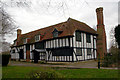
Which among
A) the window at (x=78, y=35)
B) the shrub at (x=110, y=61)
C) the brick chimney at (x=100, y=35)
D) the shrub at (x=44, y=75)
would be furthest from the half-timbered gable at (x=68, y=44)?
the shrub at (x=44, y=75)

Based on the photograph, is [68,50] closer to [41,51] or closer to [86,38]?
[86,38]

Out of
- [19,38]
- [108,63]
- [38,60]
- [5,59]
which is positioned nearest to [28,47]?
[38,60]

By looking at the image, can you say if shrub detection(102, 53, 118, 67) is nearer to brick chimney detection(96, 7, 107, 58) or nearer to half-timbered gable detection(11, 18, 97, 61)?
half-timbered gable detection(11, 18, 97, 61)

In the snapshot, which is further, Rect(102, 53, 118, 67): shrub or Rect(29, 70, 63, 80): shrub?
Rect(102, 53, 118, 67): shrub

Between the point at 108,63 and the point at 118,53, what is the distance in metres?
1.72

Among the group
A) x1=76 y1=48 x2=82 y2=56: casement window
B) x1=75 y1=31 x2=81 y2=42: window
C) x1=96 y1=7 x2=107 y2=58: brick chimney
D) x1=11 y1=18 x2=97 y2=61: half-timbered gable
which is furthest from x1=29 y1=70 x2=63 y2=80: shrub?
x1=96 y1=7 x2=107 y2=58: brick chimney

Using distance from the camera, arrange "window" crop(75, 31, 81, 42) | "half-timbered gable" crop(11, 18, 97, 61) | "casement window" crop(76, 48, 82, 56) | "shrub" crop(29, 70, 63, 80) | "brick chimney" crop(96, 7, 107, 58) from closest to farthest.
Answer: "shrub" crop(29, 70, 63, 80)
"half-timbered gable" crop(11, 18, 97, 61)
"casement window" crop(76, 48, 82, 56)
"window" crop(75, 31, 81, 42)
"brick chimney" crop(96, 7, 107, 58)

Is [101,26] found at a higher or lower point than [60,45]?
higher

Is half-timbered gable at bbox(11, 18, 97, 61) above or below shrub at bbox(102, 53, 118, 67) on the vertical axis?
above

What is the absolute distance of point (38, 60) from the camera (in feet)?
76.2

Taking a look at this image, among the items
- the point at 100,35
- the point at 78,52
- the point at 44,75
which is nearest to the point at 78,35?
the point at 78,52

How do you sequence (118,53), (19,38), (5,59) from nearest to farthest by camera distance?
(118,53)
(5,59)
(19,38)

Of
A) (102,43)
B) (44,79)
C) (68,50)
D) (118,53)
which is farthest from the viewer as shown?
(102,43)

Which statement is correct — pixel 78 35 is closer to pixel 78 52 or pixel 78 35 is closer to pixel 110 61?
pixel 78 52
